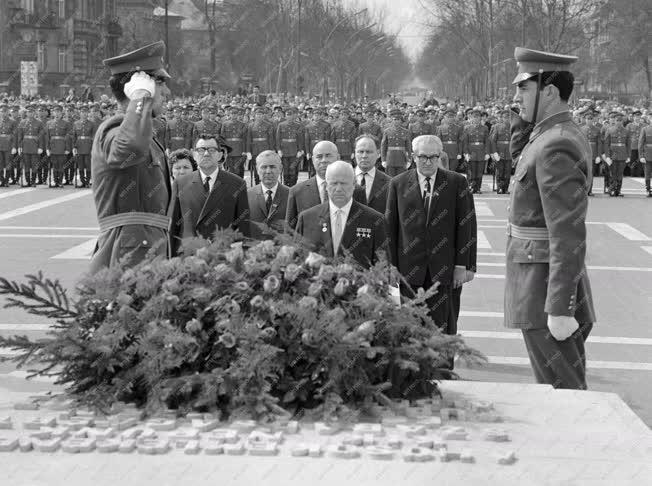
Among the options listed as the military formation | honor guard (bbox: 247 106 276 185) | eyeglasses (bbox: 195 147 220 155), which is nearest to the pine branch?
eyeglasses (bbox: 195 147 220 155)

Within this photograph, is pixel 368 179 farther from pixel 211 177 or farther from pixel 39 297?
pixel 39 297

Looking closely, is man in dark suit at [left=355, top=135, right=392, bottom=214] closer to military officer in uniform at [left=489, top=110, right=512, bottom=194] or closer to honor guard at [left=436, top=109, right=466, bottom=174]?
military officer in uniform at [left=489, top=110, right=512, bottom=194]

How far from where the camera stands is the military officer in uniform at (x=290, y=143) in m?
29.8

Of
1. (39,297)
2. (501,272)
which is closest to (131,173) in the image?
(39,297)

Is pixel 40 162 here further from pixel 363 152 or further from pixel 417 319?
pixel 417 319

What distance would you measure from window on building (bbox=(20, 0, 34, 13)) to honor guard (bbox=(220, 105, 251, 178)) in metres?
43.2

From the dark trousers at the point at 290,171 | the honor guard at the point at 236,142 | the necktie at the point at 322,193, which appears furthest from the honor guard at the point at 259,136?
the necktie at the point at 322,193

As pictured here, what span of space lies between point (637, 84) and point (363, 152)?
8850 centimetres

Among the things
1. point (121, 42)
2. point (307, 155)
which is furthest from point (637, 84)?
point (307, 155)

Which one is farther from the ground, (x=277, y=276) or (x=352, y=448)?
(x=277, y=276)

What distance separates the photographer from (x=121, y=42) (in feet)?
274

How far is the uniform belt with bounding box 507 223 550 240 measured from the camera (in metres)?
5.56

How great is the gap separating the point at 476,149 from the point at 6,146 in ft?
37.4

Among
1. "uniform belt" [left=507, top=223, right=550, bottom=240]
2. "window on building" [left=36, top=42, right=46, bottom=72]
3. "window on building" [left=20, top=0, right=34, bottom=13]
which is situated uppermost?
"window on building" [left=20, top=0, right=34, bottom=13]
